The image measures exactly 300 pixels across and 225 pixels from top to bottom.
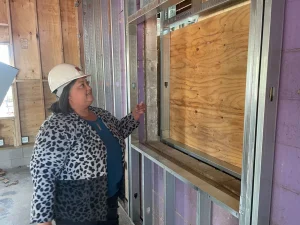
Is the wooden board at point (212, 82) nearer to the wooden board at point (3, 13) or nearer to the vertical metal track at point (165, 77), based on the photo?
the vertical metal track at point (165, 77)

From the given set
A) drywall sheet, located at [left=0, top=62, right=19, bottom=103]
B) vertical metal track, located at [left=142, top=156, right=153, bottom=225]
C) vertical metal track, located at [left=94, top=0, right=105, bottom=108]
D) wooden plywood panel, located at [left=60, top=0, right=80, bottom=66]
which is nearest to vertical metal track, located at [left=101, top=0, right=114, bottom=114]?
vertical metal track, located at [left=94, top=0, right=105, bottom=108]

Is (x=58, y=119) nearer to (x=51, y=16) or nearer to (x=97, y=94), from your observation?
(x=97, y=94)

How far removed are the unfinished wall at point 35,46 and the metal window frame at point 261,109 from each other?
3.92 metres

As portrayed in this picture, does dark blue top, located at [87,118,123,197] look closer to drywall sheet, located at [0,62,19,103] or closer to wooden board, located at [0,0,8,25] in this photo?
drywall sheet, located at [0,62,19,103]

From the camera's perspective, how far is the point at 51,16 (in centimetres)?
412

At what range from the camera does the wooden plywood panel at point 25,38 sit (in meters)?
3.91

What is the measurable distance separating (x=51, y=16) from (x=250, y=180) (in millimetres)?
4226

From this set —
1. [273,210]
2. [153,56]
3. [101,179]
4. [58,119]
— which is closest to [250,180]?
[273,210]

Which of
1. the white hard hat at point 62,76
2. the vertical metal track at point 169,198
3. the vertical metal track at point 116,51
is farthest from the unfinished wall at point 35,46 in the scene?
the vertical metal track at point 169,198

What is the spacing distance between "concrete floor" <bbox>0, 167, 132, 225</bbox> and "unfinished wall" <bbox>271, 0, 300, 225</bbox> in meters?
1.71

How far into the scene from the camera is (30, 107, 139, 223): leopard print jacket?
4.07ft

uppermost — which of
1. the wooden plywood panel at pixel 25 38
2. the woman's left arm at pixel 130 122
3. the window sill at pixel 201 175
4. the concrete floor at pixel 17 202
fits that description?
the wooden plywood panel at pixel 25 38

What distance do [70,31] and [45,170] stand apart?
3575 millimetres

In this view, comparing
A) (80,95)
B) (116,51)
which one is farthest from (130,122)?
(116,51)
